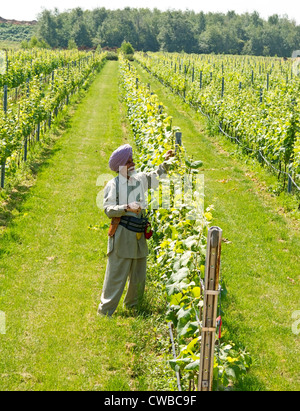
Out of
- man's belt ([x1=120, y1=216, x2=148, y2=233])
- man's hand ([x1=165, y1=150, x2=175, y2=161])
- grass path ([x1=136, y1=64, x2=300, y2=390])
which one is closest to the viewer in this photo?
grass path ([x1=136, y1=64, x2=300, y2=390])

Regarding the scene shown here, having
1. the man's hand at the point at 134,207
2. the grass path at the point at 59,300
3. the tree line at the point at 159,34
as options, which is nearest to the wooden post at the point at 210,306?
the grass path at the point at 59,300

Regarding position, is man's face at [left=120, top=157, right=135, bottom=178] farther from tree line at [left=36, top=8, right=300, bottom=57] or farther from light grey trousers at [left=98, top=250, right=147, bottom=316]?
tree line at [left=36, top=8, right=300, bottom=57]

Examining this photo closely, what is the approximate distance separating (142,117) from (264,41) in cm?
9182

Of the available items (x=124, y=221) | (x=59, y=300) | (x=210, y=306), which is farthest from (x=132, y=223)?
(x=210, y=306)

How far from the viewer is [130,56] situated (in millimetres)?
55438

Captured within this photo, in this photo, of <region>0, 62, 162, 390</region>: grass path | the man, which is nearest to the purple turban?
the man

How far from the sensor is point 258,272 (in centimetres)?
625

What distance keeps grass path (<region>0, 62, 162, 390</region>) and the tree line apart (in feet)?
249

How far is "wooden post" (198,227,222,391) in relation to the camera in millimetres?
2719

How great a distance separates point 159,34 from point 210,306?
9015 cm

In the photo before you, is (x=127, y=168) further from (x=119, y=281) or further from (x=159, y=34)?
(x=159, y=34)

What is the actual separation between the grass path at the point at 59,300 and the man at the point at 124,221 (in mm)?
335

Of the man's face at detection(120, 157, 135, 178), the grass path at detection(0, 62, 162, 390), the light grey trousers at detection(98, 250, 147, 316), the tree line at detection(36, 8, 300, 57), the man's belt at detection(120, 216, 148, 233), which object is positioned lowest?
the grass path at detection(0, 62, 162, 390)
